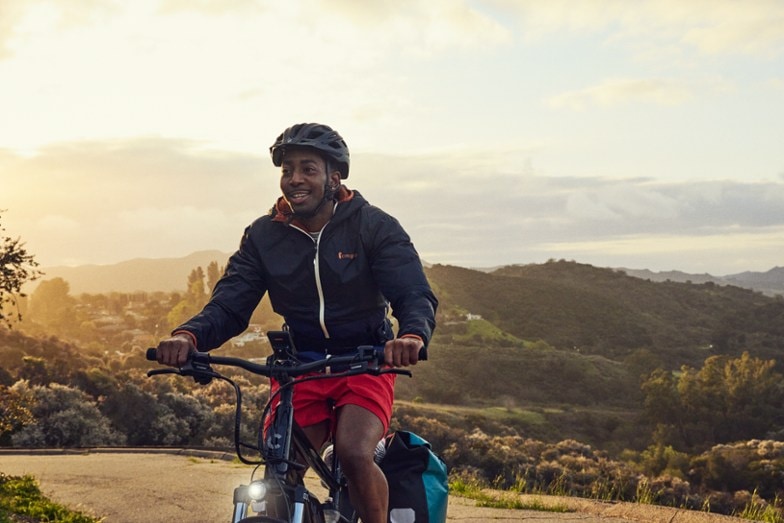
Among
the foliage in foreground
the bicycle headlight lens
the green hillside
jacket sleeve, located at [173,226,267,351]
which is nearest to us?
the bicycle headlight lens

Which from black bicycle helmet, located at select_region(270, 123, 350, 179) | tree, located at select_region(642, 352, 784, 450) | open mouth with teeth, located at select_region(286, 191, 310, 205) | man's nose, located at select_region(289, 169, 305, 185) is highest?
black bicycle helmet, located at select_region(270, 123, 350, 179)

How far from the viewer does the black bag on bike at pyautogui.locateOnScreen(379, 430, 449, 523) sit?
437cm

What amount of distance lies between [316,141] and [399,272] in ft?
2.45

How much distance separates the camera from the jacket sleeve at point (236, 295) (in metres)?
4.30

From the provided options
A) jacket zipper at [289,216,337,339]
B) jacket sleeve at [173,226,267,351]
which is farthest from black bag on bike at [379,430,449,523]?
jacket sleeve at [173,226,267,351]

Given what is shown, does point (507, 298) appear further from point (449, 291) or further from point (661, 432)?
point (661, 432)

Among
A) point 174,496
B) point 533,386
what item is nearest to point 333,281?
point 174,496

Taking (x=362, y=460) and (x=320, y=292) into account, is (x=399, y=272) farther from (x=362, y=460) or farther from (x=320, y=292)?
(x=362, y=460)

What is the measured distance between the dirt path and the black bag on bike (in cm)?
370

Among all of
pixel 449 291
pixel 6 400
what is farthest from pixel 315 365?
pixel 449 291

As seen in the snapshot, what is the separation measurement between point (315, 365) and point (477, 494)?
21.3 ft

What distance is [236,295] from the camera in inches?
176

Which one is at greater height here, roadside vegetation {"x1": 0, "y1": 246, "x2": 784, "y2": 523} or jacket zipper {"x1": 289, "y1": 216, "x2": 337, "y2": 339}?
jacket zipper {"x1": 289, "y1": 216, "x2": 337, "y2": 339}

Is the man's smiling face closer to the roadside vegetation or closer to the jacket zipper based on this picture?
the jacket zipper
